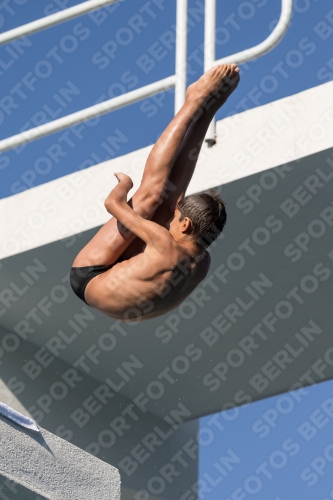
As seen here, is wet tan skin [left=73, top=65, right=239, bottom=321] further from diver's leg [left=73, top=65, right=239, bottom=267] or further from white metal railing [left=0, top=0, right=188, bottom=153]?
white metal railing [left=0, top=0, right=188, bottom=153]

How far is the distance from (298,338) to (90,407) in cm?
137

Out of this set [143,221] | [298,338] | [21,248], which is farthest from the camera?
[298,338]

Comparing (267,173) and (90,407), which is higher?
(267,173)

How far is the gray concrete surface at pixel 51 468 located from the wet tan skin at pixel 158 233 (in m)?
0.55

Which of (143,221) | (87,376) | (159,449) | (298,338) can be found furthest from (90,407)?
(143,221)

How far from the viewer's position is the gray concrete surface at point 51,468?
121 inches

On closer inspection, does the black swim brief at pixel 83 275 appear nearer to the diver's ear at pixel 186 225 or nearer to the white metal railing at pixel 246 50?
the diver's ear at pixel 186 225

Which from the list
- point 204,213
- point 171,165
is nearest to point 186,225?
point 204,213

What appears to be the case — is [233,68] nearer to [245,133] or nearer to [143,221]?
[143,221]

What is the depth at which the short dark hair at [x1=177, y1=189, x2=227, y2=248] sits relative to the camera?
2.82 meters

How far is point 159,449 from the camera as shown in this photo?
230 inches

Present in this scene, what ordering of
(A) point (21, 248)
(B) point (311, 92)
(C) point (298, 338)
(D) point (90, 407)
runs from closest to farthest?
1. (B) point (311, 92)
2. (A) point (21, 248)
3. (C) point (298, 338)
4. (D) point (90, 407)

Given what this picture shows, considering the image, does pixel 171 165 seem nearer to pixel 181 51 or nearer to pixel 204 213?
pixel 204 213

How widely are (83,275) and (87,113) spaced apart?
1202 millimetres
